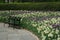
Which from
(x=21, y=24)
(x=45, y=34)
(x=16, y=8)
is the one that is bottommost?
(x=16, y=8)

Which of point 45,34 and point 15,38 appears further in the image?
point 15,38

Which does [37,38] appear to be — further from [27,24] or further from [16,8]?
[16,8]

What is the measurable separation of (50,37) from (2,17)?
798 centimetres

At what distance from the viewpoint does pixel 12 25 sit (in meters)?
13.8

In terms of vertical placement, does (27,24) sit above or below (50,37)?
below

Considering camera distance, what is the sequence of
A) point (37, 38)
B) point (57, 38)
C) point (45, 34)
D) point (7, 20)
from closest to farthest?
point (57, 38) < point (45, 34) < point (37, 38) < point (7, 20)

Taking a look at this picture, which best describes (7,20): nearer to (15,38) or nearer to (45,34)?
(15,38)

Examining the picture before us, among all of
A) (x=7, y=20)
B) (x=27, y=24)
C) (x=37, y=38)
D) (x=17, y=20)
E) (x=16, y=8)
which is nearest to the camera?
(x=37, y=38)

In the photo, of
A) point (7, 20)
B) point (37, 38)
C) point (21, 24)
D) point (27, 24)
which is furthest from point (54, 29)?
point (7, 20)

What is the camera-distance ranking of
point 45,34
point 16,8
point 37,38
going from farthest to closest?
point 16,8 → point 37,38 → point 45,34

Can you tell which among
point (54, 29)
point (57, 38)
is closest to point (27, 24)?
point (54, 29)

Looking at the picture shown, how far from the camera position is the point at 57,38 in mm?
7992

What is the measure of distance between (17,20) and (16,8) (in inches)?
327

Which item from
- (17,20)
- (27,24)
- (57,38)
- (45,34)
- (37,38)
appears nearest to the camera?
(57,38)
